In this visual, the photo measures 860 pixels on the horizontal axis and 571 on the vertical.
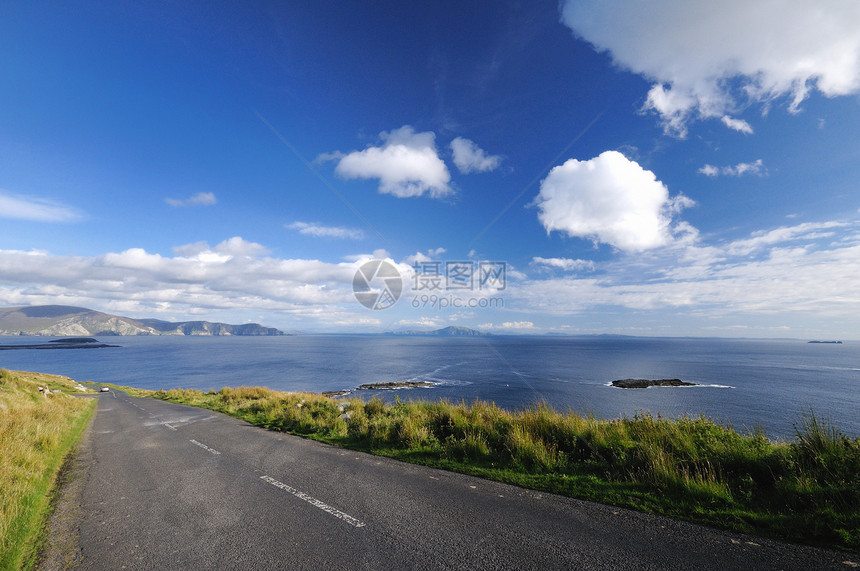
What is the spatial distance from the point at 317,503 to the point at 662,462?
6129 millimetres

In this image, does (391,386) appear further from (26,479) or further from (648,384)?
(26,479)

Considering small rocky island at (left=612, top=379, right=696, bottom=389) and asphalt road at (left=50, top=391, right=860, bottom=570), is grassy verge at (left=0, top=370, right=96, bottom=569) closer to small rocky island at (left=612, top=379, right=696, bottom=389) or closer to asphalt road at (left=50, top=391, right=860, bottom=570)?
asphalt road at (left=50, top=391, right=860, bottom=570)

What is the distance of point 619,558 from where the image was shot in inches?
160

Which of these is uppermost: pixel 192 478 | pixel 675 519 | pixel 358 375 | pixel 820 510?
pixel 820 510

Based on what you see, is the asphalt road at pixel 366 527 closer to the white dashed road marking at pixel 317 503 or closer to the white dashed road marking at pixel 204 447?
the white dashed road marking at pixel 317 503

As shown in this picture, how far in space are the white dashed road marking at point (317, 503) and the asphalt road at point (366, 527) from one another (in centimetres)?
3

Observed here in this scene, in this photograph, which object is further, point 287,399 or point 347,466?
point 287,399

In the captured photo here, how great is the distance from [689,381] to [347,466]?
6712cm

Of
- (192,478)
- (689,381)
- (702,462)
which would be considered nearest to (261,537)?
(192,478)

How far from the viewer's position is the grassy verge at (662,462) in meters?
4.78

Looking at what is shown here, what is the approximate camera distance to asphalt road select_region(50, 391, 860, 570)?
13.4ft

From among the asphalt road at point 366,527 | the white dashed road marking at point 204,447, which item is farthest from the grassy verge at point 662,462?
the white dashed road marking at point 204,447

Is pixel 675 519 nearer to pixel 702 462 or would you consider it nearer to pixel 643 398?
pixel 702 462

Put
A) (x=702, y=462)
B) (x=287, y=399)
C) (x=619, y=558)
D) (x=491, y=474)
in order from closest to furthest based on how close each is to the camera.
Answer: (x=619, y=558) < (x=702, y=462) < (x=491, y=474) < (x=287, y=399)
